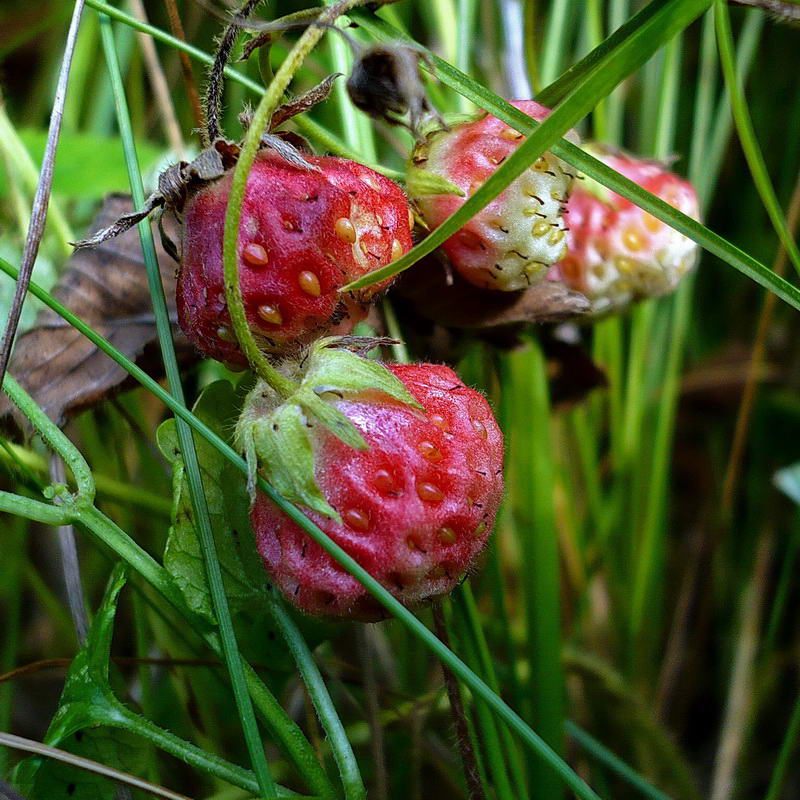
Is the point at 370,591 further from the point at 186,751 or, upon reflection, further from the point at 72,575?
the point at 72,575

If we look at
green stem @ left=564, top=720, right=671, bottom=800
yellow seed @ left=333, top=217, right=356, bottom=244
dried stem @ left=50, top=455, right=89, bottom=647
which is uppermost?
yellow seed @ left=333, top=217, right=356, bottom=244

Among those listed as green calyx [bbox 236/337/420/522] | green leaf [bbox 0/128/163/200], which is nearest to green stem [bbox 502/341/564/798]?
green calyx [bbox 236/337/420/522]

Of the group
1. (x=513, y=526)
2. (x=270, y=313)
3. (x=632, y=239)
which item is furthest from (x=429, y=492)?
(x=513, y=526)

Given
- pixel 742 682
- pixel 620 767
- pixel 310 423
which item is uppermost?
pixel 310 423

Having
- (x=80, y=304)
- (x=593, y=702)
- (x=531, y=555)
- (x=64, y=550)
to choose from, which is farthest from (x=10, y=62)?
(x=593, y=702)

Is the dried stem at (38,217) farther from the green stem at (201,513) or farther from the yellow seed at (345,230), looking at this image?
the yellow seed at (345,230)

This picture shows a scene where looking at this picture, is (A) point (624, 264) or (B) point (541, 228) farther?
(A) point (624, 264)

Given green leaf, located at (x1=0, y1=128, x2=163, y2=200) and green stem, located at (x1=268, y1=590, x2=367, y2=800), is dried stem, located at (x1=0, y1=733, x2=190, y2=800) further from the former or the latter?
green leaf, located at (x1=0, y1=128, x2=163, y2=200)
